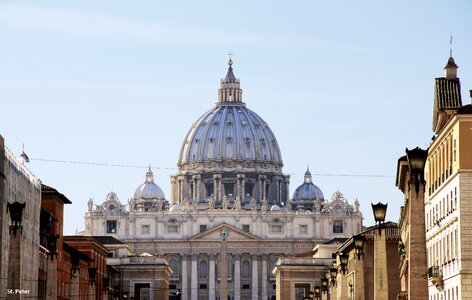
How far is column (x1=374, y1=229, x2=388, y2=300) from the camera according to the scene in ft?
167

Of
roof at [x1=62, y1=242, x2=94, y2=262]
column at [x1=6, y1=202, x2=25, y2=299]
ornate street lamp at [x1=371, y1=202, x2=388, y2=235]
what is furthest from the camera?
roof at [x1=62, y1=242, x2=94, y2=262]

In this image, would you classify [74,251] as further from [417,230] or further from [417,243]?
[417,243]

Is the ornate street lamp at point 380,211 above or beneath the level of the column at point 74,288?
beneath

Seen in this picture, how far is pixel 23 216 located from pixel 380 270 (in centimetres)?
3274

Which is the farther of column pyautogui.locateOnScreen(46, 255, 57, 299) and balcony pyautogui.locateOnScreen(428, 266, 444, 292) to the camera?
column pyautogui.locateOnScreen(46, 255, 57, 299)

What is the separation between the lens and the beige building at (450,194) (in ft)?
192

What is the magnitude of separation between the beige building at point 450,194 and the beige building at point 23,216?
55.3 feet

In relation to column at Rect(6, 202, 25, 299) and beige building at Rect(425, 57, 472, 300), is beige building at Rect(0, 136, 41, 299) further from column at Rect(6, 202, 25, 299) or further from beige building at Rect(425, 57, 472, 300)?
column at Rect(6, 202, 25, 299)

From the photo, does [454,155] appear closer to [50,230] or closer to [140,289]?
[50,230]

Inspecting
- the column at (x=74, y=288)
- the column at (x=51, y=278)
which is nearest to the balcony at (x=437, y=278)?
the column at (x=51, y=278)

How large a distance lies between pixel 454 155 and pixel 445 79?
9928mm

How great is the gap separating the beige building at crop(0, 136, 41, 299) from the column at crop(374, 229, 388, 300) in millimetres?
23170

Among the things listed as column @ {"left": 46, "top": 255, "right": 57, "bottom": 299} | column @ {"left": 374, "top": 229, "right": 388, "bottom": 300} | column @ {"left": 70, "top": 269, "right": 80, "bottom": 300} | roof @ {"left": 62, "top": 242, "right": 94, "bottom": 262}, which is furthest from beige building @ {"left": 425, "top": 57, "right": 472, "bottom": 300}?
roof @ {"left": 62, "top": 242, "right": 94, "bottom": 262}

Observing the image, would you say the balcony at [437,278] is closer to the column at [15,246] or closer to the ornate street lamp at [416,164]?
the column at [15,246]
